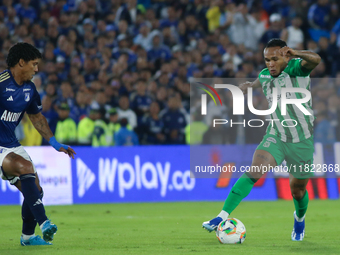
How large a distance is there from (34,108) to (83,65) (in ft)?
33.9

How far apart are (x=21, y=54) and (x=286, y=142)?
11.3 ft

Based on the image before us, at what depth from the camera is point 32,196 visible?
6.27 metres

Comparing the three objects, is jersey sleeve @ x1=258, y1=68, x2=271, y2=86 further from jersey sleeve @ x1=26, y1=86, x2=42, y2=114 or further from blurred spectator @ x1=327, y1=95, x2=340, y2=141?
blurred spectator @ x1=327, y1=95, x2=340, y2=141

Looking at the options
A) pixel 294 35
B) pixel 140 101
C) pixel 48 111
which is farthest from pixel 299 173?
pixel 294 35

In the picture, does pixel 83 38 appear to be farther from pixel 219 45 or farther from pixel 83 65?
pixel 219 45

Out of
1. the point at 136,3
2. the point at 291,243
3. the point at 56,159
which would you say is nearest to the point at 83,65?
the point at 136,3

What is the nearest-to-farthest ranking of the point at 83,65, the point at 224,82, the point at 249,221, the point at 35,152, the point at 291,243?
the point at 291,243, the point at 249,221, the point at 35,152, the point at 224,82, the point at 83,65

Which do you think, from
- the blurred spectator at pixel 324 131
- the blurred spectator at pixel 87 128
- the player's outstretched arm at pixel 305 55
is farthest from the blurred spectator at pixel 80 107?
the player's outstretched arm at pixel 305 55

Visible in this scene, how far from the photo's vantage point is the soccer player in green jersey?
704cm

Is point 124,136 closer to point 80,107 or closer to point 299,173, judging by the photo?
point 80,107

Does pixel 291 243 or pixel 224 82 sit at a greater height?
pixel 224 82

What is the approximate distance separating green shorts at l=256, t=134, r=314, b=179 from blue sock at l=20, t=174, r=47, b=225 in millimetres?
2803

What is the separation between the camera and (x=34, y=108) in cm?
686

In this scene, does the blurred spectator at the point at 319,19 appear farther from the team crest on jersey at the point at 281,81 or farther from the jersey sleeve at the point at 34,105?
the jersey sleeve at the point at 34,105
